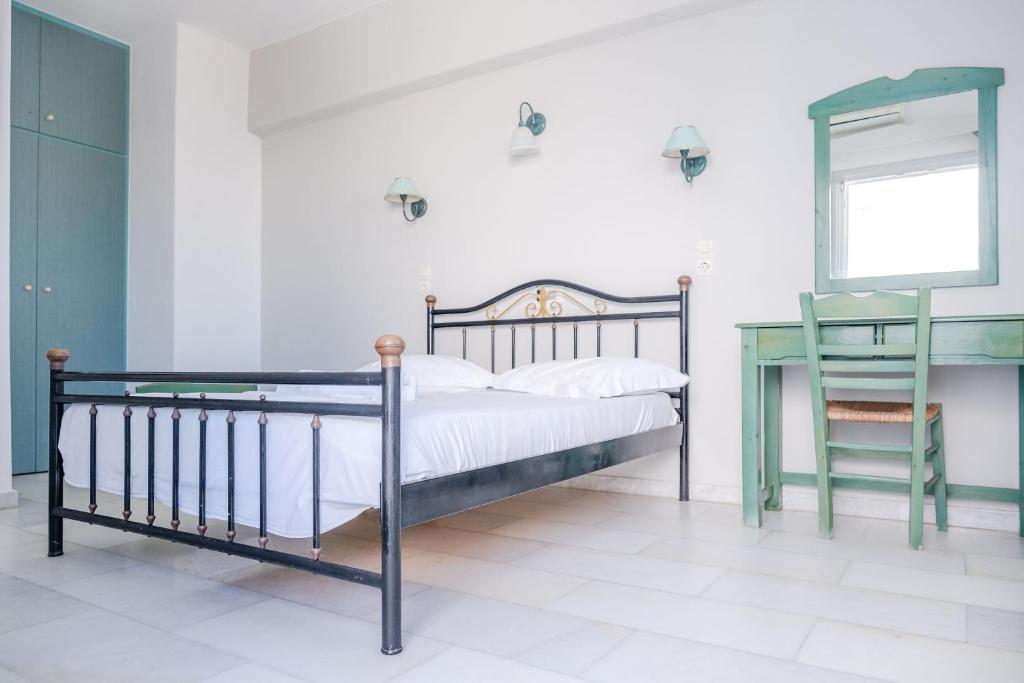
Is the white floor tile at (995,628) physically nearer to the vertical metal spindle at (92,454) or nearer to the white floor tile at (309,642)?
the white floor tile at (309,642)

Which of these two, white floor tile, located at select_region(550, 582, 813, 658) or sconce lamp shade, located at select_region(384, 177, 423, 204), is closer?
white floor tile, located at select_region(550, 582, 813, 658)

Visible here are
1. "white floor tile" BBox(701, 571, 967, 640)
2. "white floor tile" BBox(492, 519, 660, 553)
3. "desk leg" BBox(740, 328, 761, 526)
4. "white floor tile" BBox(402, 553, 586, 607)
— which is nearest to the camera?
"white floor tile" BBox(701, 571, 967, 640)

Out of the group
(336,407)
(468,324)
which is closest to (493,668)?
(336,407)

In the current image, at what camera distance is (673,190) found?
3367 millimetres

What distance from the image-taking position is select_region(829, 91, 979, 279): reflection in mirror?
275cm

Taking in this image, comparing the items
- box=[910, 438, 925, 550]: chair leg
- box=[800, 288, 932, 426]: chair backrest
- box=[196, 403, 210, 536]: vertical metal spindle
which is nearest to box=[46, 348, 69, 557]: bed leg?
box=[196, 403, 210, 536]: vertical metal spindle

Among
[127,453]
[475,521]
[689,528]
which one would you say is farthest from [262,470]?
[689,528]

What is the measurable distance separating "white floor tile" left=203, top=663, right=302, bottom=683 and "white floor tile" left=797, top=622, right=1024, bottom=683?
1.12 m

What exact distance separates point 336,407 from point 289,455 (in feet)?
0.69

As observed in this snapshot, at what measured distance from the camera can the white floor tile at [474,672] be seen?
1.45 meters

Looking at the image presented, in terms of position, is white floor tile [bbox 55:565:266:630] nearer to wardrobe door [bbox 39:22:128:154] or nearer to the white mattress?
the white mattress

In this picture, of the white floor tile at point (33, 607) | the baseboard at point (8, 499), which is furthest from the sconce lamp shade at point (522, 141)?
the baseboard at point (8, 499)

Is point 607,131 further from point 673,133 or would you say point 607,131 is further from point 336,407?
point 336,407

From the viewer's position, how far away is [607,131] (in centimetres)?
356
